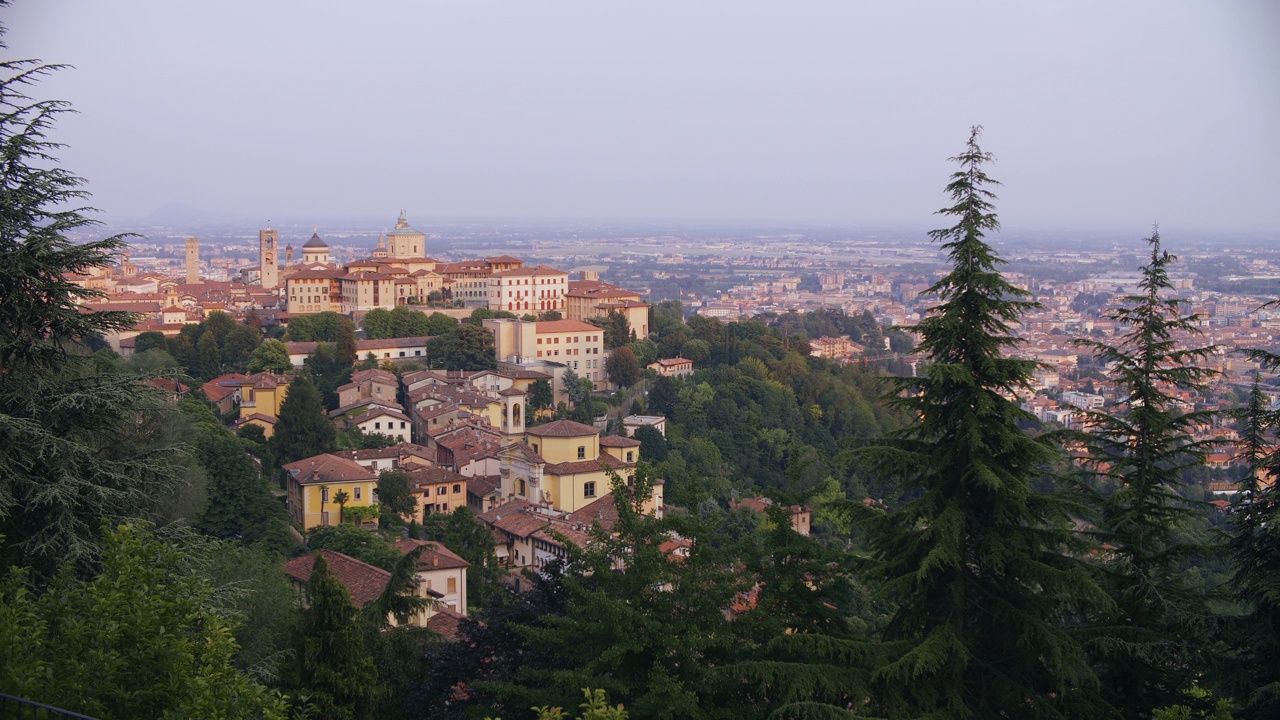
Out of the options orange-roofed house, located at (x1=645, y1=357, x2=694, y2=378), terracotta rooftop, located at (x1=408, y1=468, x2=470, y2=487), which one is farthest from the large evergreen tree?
orange-roofed house, located at (x1=645, y1=357, x2=694, y2=378)

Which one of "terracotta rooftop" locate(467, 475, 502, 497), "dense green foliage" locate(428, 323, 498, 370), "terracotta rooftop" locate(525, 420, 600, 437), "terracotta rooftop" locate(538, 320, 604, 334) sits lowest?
"terracotta rooftop" locate(467, 475, 502, 497)

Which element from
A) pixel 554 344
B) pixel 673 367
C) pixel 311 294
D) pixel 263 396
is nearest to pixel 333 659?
pixel 263 396

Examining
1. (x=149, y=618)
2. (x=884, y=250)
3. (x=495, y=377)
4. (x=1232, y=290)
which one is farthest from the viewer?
(x=884, y=250)

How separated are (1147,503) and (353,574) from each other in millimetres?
12246

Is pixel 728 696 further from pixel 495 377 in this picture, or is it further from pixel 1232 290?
pixel 1232 290

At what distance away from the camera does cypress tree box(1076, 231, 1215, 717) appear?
835cm

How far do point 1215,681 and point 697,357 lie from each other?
133 ft

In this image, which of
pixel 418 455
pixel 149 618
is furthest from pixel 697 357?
pixel 149 618

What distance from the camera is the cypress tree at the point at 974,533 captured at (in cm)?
747

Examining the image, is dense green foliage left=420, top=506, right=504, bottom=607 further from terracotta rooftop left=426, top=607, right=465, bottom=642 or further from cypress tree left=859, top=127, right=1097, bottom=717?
cypress tree left=859, top=127, right=1097, bottom=717

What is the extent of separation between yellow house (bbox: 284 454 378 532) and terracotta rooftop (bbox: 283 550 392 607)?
596 cm

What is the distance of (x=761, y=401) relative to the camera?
43.1m

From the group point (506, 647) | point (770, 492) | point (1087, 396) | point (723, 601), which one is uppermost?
point (770, 492)

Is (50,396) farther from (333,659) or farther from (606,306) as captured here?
(606,306)
